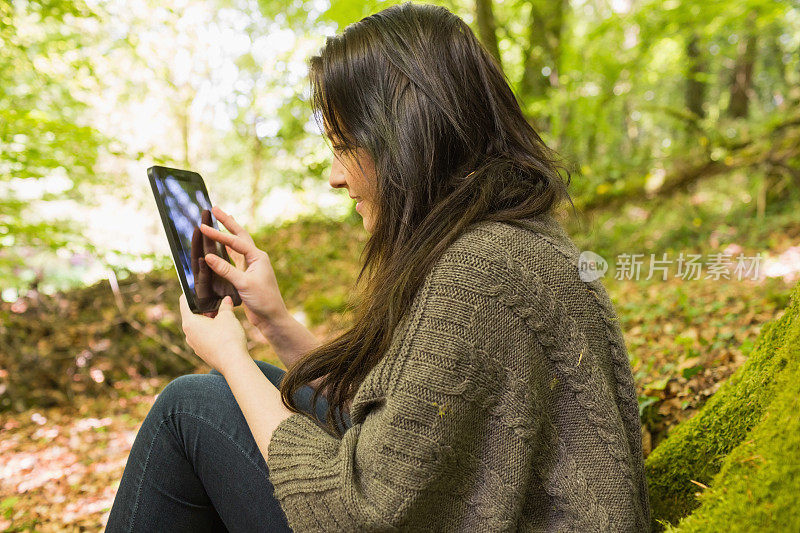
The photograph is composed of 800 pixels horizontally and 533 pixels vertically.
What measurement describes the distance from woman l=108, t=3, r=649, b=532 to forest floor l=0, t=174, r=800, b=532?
0.31m

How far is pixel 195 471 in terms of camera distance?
128 cm

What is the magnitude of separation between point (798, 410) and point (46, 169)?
407 centimetres

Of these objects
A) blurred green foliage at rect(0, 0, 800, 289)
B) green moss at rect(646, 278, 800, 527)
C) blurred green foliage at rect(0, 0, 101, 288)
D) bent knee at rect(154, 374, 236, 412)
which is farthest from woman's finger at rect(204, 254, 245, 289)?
blurred green foliage at rect(0, 0, 101, 288)

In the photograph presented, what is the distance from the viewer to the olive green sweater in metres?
0.91

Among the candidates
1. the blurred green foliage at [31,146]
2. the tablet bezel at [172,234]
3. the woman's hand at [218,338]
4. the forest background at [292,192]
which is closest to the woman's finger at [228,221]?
the tablet bezel at [172,234]

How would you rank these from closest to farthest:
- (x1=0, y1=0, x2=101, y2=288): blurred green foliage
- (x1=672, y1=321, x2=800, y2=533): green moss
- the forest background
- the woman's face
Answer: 1. (x1=672, y1=321, x2=800, y2=533): green moss
2. the woman's face
3. the forest background
4. (x1=0, y1=0, x2=101, y2=288): blurred green foliage

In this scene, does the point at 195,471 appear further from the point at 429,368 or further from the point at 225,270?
the point at 429,368

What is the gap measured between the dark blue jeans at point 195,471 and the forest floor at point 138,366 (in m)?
0.34

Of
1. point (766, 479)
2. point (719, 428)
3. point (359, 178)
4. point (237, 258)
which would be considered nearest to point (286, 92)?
point (237, 258)

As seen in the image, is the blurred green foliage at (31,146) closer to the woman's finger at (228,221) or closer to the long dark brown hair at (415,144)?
the woman's finger at (228,221)

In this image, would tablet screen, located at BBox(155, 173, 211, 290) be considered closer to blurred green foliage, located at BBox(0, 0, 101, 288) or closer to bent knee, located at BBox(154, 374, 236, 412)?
bent knee, located at BBox(154, 374, 236, 412)

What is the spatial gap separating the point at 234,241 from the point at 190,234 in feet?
0.42

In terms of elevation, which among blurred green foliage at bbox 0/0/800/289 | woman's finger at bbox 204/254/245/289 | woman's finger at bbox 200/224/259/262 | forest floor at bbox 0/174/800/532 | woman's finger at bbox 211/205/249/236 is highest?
blurred green foliage at bbox 0/0/800/289

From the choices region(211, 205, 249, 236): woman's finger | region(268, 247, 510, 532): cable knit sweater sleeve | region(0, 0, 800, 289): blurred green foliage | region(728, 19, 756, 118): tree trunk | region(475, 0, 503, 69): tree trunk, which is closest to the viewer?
region(268, 247, 510, 532): cable knit sweater sleeve
